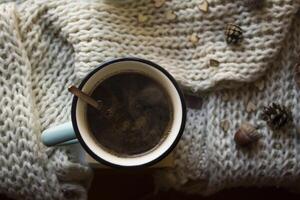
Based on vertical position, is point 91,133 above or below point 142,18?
below

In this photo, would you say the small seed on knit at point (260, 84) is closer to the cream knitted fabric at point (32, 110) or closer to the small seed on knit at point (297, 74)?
the small seed on knit at point (297, 74)

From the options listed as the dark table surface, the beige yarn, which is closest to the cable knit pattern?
the beige yarn

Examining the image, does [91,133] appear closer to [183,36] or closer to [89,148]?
[89,148]

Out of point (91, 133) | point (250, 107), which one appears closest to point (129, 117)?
point (91, 133)

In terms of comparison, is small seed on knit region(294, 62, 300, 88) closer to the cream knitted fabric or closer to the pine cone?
the pine cone

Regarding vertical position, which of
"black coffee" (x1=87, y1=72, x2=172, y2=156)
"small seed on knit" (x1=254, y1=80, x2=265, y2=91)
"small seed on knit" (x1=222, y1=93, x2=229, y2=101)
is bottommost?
"black coffee" (x1=87, y1=72, x2=172, y2=156)
